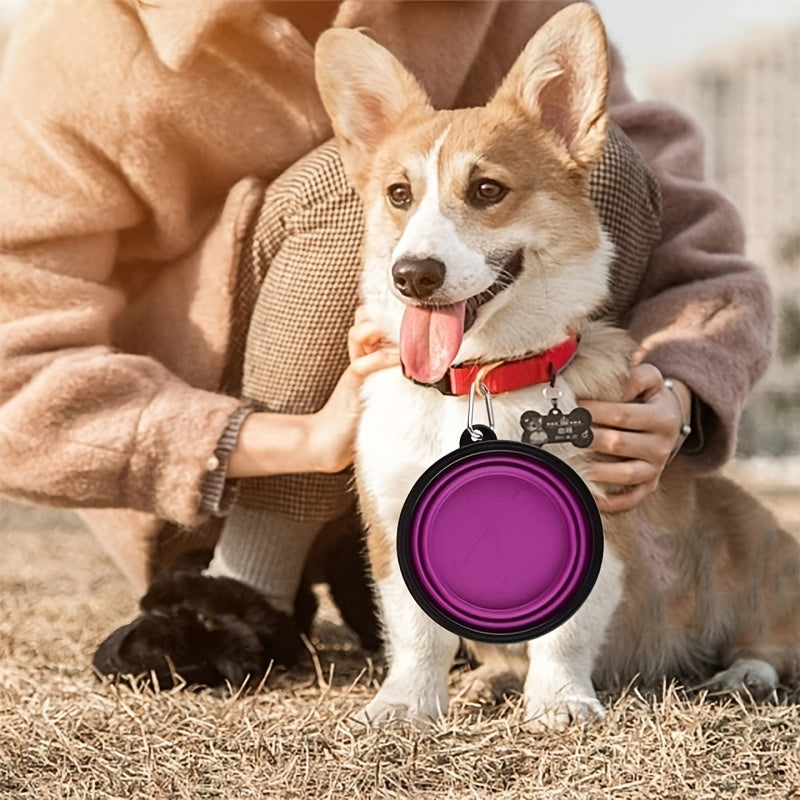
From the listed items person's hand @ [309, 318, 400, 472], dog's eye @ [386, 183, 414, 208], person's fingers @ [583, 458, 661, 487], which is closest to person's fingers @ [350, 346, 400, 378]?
person's hand @ [309, 318, 400, 472]

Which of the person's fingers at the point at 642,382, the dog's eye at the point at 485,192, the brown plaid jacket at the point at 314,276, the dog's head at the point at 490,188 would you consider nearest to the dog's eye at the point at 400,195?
the dog's head at the point at 490,188

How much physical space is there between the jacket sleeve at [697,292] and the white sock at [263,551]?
2.57 feet

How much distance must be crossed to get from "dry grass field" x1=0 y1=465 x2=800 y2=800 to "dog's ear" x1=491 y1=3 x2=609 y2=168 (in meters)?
0.90

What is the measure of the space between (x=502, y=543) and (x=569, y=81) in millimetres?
805

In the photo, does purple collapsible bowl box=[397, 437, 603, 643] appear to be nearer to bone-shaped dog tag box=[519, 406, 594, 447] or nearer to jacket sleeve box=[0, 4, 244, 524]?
bone-shaped dog tag box=[519, 406, 594, 447]

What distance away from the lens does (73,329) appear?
2318mm

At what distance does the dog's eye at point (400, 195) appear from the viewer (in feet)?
6.52

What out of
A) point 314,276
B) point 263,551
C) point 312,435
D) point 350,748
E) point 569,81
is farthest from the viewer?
point 263,551

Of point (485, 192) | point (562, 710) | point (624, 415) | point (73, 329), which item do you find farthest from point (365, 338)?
point (562, 710)

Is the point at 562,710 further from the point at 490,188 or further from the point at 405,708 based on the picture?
the point at 490,188

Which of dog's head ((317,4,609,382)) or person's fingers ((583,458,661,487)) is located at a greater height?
dog's head ((317,4,609,382))

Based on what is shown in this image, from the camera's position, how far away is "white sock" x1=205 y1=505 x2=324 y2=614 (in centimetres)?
251

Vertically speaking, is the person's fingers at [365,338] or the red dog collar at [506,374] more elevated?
the red dog collar at [506,374]

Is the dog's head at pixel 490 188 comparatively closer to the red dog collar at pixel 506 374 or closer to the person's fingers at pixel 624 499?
the red dog collar at pixel 506 374
